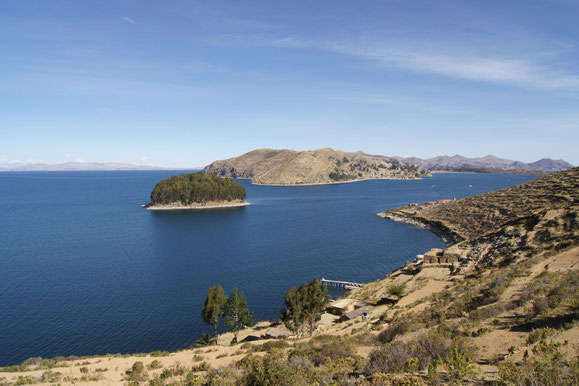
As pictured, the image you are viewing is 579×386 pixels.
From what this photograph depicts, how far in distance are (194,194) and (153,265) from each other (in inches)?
3150

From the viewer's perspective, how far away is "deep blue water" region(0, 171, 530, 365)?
3819 centimetres

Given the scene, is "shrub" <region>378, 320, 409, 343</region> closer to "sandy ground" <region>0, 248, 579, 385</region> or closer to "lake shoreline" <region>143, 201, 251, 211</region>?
"sandy ground" <region>0, 248, 579, 385</region>

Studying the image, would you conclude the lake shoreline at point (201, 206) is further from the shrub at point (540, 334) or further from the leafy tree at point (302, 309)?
the shrub at point (540, 334)

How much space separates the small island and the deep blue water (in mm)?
16423

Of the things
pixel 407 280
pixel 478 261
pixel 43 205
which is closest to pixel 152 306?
pixel 407 280

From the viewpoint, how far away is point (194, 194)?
142375mm

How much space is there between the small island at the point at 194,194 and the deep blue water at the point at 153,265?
53.9ft

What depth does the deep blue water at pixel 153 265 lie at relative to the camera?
38188mm

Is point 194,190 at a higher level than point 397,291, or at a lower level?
higher

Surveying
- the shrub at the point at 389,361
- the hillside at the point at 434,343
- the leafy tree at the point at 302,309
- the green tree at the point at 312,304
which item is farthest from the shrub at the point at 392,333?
the green tree at the point at 312,304

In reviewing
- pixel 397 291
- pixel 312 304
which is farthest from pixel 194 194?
pixel 397 291

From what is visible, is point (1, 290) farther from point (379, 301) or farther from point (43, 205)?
point (43, 205)

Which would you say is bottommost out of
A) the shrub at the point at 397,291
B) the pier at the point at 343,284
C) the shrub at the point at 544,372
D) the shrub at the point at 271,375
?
the pier at the point at 343,284

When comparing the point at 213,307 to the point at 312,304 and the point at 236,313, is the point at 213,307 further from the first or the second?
the point at 312,304
